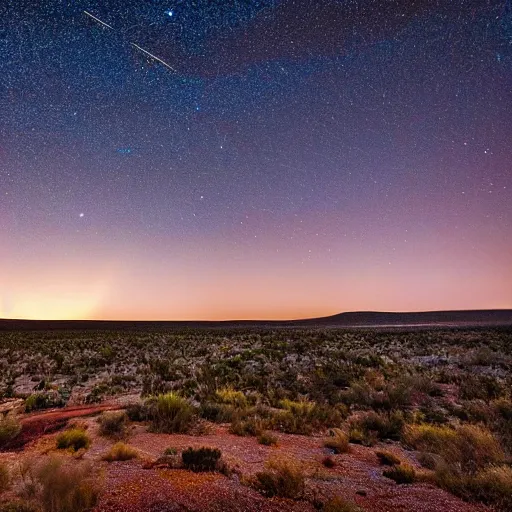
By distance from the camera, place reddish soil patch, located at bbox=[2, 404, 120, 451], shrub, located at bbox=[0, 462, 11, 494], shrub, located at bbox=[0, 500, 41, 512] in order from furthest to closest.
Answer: reddish soil patch, located at bbox=[2, 404, 120, 451]
shrub, located at bbox=[0, 462, 11, 494]
shrub, located at bbox=[0, 500, 41, 512]

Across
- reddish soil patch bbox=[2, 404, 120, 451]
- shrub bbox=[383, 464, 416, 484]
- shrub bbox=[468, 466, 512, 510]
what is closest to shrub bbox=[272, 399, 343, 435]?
shrub bbox=[383, 464, 416, 484]

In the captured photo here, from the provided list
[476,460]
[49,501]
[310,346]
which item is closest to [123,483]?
[49,501]

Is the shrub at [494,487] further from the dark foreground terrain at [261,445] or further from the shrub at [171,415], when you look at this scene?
the shrub at [171,415]

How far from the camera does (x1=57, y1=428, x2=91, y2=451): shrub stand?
8.39 meters

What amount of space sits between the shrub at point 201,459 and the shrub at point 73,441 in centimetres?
257

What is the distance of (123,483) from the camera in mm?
6266

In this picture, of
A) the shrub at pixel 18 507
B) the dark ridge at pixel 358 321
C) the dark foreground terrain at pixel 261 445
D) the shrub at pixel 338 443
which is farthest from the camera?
the dark ridge at pixel 358 321

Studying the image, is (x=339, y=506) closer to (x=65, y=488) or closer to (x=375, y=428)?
(x=65, y=488)

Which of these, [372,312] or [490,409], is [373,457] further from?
[372,312]

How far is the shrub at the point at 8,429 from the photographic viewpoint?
9047mm

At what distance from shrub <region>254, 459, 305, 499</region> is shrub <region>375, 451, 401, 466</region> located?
2504mm

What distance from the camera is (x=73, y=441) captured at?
8.47 m

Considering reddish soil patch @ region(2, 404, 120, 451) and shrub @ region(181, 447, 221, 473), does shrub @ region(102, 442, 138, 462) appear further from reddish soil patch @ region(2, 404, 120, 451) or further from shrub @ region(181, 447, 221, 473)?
reddish soil patch @ region(2, 404, 120, 451)

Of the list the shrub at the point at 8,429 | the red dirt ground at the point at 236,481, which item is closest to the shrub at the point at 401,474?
the red dirt ground at the point at 236,481
